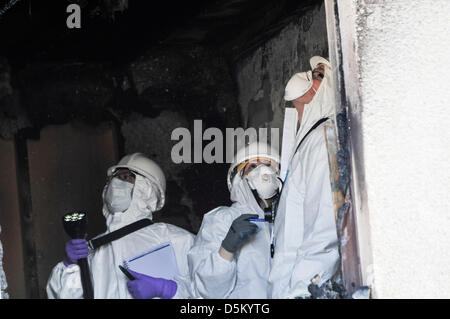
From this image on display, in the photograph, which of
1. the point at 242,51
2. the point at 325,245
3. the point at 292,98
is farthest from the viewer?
the point at 242,51

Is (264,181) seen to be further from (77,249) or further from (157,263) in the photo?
(77,249)

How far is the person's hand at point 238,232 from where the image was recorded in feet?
13.9

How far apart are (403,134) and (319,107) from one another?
0.90 metres

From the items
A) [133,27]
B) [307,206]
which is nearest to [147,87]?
[133,27]

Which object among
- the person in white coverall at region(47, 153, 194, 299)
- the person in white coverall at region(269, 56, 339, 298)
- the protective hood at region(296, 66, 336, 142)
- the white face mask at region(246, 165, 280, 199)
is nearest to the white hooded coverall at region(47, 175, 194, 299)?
the person in white coverall at region(47, 153, 194, 299)

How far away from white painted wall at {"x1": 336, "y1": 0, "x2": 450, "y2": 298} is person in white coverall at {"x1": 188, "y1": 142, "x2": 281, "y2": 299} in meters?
0.89

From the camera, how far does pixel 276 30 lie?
6.36 m

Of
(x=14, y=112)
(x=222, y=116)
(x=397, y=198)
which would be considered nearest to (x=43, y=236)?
(x=14, y=112)

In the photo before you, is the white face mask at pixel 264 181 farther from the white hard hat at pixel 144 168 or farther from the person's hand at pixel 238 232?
the white hard hat at pixel 144 168

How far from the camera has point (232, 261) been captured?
437 cm

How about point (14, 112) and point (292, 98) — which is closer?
point (292, 98)

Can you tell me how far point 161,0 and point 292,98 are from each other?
5.10ft

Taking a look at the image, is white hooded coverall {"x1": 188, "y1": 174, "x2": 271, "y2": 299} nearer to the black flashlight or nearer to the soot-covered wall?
the black flashlight
